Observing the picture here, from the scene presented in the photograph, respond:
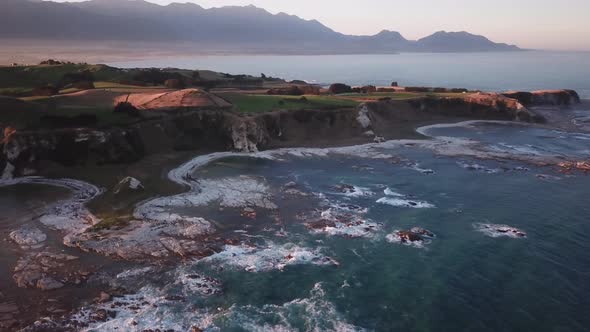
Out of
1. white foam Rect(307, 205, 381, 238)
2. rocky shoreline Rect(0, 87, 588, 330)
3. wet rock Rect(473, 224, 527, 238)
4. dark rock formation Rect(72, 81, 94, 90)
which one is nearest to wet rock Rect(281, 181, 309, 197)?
rocky shoreline Rect(0, 87, 588, 330)

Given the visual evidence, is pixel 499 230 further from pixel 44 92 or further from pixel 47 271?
pixel 44 92

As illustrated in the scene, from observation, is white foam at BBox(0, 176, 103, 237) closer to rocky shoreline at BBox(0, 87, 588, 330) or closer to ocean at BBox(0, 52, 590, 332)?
rocky shoreline at BBox(0, 87, 588, 330)

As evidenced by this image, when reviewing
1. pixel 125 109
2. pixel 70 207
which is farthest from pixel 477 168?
pixel 70 207

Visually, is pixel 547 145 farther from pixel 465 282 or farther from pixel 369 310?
pixel 369 310

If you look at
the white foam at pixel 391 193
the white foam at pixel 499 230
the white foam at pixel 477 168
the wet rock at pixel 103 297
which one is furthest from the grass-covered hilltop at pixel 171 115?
the white foam at pixel 499 230

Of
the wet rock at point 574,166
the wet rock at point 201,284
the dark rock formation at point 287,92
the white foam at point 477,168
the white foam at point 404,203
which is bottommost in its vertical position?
the wet rock at point 201,284

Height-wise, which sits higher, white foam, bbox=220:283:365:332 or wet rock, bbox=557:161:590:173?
wet rock, bbox=557:161:590:173

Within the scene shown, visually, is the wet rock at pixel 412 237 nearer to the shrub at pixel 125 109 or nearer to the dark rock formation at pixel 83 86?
the shrub at pixel 125 109
